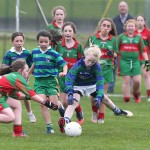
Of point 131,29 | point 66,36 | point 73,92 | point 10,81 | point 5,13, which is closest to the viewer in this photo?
point 10,81

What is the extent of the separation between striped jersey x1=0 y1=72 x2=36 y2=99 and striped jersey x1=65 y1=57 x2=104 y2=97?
0.94m

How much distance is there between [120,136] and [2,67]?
2181 millimetres

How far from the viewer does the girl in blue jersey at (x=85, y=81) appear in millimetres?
11750

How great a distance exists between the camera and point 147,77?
18.5 meters

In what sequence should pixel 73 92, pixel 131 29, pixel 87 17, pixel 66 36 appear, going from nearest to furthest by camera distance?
pixel 73 92 → pixel 66 36 → pixel 131 29 → pixel 87 17

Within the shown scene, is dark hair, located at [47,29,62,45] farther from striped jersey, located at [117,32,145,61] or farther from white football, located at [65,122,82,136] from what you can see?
striped jersey, located at [117,32,145,61]

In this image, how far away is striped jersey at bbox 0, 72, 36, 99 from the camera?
11.0 m

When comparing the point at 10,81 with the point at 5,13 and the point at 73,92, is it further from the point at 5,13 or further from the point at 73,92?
the point at 5,13

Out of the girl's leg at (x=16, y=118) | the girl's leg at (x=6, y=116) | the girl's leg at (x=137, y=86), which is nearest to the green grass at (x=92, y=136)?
the girl's leg at (x=16, y=118)

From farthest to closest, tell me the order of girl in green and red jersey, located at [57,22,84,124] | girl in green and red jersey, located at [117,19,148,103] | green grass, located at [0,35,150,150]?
1. girl in green and red jersey, located at [117,19,148,103]
2. girl in green and red jersey, located at [57,22,84,124]
3. green grass, located at [0,35,150,150]

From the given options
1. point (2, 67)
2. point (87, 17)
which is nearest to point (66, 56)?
point (2, 67)

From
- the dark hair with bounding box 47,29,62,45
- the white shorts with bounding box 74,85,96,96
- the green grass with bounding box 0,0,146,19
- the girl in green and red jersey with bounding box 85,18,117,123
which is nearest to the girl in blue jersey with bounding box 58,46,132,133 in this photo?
the white shorts with bounding box 74,85,96,96

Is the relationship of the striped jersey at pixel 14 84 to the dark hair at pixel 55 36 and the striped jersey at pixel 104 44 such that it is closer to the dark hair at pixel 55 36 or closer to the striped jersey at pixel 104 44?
the dark hair at pixel 55 36

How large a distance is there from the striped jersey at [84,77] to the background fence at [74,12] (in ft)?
73.9
